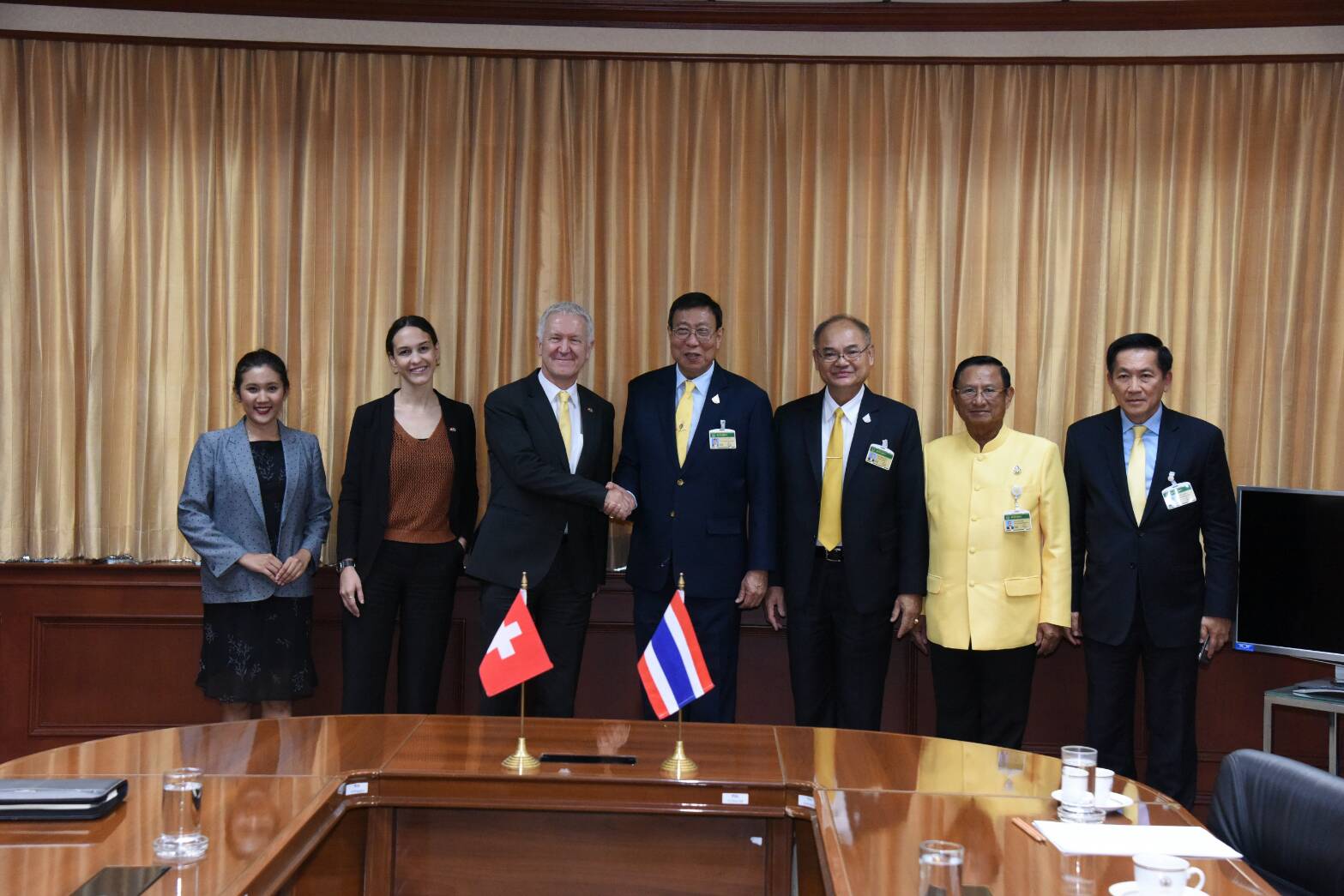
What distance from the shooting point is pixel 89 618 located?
4.72 metres

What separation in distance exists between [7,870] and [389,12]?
3850 mm

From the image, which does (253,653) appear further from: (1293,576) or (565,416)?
(1293,576)

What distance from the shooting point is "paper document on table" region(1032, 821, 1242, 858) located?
205 cm

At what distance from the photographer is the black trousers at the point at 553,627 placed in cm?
399

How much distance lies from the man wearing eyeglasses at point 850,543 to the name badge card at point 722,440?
22 cm

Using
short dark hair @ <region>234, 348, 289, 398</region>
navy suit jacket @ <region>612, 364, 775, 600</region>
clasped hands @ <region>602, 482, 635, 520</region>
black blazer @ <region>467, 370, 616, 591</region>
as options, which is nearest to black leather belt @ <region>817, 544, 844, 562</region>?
navy suit jacket @ <region>612, 364, 775, 600</region>

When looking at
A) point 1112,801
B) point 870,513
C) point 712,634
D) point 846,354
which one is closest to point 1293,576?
A: point 870,513

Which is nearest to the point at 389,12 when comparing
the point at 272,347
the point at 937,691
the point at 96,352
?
the point at 272,347

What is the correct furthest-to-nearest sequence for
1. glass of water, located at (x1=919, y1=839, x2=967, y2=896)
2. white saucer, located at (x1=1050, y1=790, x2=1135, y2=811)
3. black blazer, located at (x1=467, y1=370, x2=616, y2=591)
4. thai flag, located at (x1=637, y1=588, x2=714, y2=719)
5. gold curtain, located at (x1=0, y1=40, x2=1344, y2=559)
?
gold curtain, located at (x1=0, y1=40, x2=1344, y2=559) < black blazer, located at (x1=467, y1=370, x2=616, y2=591) < thai flag, located at (x1=637, y1=588, x2=714, y2=719) < white saucer, located at (x1=1050, y1=790, x2=1135, y2=811) < glass of water, located at (x1=919, y1=839, x2=967, y2=896)

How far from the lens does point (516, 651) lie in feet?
9.30

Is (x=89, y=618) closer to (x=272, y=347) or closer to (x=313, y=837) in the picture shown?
(x=272, y=347)

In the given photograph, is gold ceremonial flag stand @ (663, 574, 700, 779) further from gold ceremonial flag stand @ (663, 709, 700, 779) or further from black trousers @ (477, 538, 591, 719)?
black trousers @ (477, 538, 591, 719)

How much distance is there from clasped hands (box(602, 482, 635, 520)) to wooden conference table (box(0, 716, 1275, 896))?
1177mm

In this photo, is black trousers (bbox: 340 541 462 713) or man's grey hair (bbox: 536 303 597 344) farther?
black trousers (bbox: 340 541 462 713)
